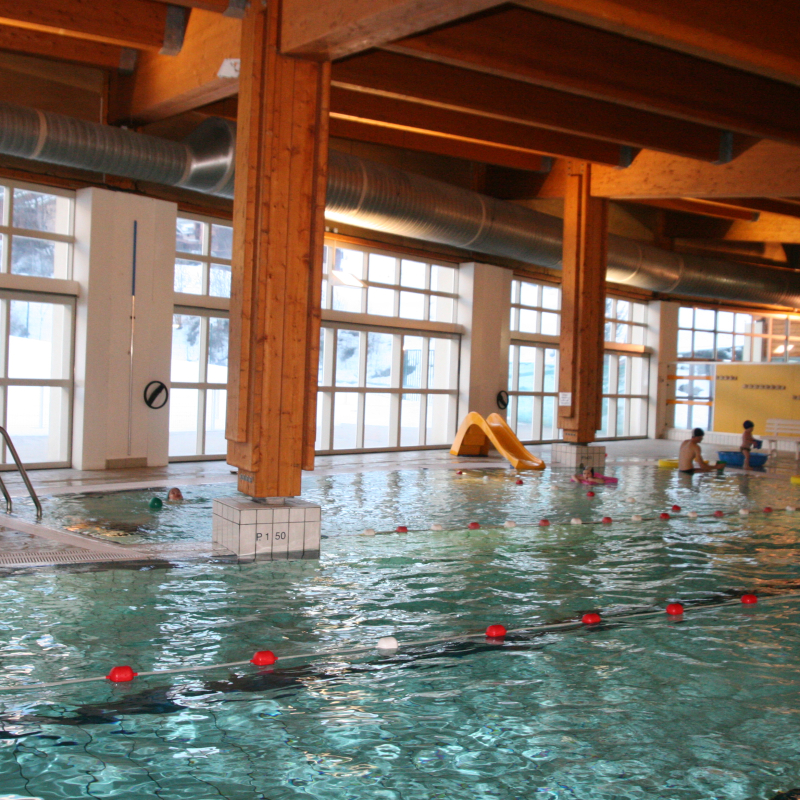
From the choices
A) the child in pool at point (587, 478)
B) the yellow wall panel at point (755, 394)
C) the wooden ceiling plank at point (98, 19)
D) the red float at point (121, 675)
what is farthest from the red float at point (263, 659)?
the yellow wall panel at point (755, 394)

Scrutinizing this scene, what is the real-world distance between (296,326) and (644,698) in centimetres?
404

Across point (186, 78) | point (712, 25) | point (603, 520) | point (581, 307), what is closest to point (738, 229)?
point (581, 307)

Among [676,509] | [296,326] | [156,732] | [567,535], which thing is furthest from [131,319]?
[156,732]

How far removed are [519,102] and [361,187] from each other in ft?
10.4

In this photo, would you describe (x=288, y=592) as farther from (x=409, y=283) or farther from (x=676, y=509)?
(x=409, y=283)

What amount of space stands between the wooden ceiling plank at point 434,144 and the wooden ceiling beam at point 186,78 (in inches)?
102

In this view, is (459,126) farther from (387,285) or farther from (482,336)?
(482,336)

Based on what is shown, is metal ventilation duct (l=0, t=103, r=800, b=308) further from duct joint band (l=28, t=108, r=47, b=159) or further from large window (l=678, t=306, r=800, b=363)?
large window (l=678, t=306, r=800, b=363)

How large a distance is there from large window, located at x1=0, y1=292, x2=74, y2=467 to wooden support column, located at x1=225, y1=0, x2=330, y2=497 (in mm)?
6083

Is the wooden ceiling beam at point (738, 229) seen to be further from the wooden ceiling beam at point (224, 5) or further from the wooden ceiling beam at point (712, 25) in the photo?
the wooden ceiling beam at point (224, 5)

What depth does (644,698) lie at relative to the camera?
4160 mm

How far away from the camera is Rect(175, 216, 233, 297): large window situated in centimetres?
1380

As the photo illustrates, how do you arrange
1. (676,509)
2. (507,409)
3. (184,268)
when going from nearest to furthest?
(676,509) → (184,268) → (507,409)

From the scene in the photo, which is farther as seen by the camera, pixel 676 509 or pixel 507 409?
pixel 507 409
